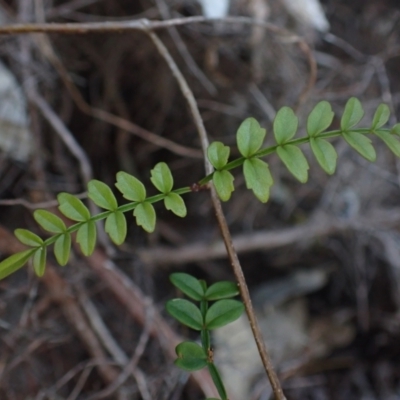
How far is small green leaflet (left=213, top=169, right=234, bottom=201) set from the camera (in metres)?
0.44

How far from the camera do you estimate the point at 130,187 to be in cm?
45

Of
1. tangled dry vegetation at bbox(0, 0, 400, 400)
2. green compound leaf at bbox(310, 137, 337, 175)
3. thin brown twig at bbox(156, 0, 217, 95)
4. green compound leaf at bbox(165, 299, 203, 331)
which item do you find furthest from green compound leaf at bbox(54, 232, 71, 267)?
thin brown twig at bbox(156, 0, 217, 95)

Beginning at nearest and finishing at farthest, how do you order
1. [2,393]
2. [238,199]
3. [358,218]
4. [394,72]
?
[2,393], [358,218], [238,199], [394,72]

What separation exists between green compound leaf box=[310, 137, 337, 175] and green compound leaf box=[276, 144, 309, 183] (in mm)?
13

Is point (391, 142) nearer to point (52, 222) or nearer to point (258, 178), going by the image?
point (258, 178)

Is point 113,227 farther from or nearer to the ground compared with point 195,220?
nearer to the ground

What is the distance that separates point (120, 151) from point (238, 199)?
1.13ft

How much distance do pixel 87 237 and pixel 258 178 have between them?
0.51 feet

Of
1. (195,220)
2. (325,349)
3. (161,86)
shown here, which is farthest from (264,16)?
(325,349)

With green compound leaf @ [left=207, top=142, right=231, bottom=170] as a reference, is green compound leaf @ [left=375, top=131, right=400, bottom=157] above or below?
below

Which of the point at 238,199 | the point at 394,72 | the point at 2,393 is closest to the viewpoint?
the point at 2,393

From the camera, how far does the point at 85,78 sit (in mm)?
1345

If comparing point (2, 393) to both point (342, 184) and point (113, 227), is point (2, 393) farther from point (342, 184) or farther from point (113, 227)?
point (342, 184)

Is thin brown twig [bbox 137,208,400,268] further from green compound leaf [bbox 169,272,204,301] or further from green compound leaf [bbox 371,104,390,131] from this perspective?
green compound leaf [bbox 371,104,390,131]
